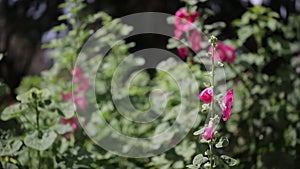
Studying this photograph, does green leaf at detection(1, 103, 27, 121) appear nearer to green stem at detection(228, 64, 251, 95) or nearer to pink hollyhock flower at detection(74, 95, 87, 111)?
pink hollyhock flower at detection(74, 95, 87, 111)

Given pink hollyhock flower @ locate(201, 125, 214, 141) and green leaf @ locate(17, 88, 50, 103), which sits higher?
green leaf @ locate(17, 88, 50, 103)

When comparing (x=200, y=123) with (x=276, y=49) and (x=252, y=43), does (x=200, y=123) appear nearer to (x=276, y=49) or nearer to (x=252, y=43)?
(x=276, y=49)

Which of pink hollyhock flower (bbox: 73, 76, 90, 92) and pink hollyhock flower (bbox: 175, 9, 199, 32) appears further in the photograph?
pink hollyhock flower (bbox: 73, 76, 90, 92)

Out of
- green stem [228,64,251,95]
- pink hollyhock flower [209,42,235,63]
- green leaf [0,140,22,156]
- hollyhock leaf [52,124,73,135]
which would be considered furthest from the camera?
green stem [228,64,251,95]

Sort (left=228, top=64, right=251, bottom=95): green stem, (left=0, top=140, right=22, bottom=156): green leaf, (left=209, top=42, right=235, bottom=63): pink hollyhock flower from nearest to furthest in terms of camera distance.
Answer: (left=0, top=140, right=22, bottom=156): green leaf, (left=209, top=42, right=235, bottom=63): pink hollyhock flower, (left=228, top=64, right=251, bottom=95): green stem

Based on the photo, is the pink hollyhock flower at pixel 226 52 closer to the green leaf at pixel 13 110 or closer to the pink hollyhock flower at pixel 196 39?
the pink hollyhock flower at pixel 196 39

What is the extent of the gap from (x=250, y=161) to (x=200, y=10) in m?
0.65

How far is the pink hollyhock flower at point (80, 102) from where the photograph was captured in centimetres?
220

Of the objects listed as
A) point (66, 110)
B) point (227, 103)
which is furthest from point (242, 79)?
point (227, 103)

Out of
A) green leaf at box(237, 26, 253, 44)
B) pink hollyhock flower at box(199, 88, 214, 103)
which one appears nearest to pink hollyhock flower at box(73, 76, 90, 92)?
green leaf at box(237, 26, 253, 44)

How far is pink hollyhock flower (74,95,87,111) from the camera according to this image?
220cm

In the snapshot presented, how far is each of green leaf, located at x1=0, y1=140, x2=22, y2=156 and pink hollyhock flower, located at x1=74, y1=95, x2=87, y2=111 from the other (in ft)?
1.91

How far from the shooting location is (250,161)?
2174mm

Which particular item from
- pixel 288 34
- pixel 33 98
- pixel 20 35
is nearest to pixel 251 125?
pixel 288 34
